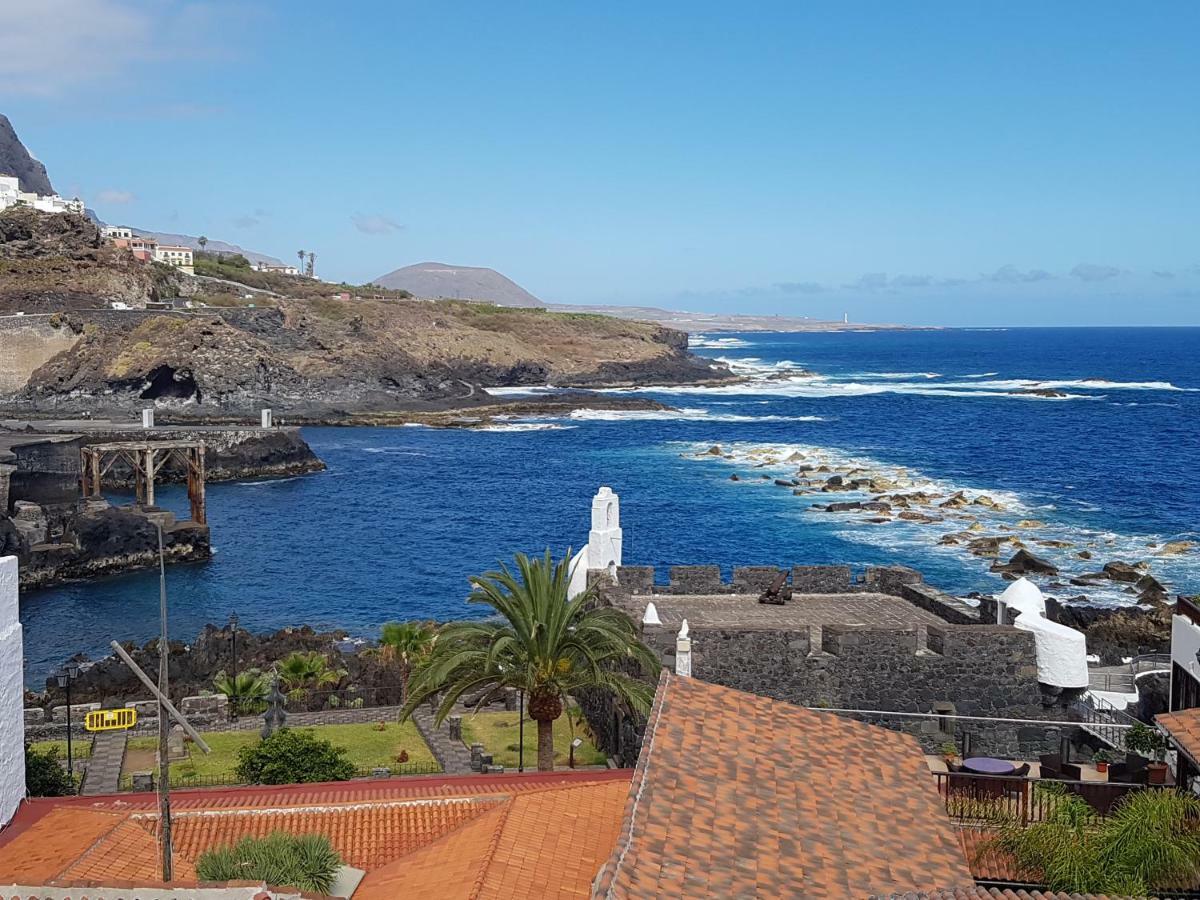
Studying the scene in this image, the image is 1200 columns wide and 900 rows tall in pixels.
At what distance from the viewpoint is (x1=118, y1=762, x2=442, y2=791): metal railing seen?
19.3m

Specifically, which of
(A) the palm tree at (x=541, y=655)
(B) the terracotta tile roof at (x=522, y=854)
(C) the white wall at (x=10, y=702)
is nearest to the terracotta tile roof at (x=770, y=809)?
(B) the terracotta tile roof at (x=522, y=854)

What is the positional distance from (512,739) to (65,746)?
8.39 m

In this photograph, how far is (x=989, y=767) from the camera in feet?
40.8

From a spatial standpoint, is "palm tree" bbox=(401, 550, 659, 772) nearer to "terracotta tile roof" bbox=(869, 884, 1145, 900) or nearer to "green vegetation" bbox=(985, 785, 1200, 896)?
"green vegetation" bbox=(985, 785, 1200, 896)

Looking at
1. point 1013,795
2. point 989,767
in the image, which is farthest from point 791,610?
point 1013,795

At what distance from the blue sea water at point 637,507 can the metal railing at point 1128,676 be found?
19.1 metres

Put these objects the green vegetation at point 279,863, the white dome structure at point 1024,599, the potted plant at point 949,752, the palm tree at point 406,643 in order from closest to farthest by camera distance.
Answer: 1. the green vegetation at point 279,863
2. the potted plant at point 949,752
3. the white dome structure at point 1024,599
4. the palm tree at point 406,643

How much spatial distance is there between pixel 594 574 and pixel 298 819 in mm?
8413

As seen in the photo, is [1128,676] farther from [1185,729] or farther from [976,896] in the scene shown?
[976,896]

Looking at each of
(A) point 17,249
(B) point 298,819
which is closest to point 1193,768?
(B) point 298,819

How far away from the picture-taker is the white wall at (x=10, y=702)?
1398 centimetres

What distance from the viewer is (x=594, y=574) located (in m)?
21.2

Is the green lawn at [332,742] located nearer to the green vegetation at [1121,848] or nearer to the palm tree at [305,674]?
the palm tree at [305,674]

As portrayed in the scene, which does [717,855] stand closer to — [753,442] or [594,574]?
[594,574]
